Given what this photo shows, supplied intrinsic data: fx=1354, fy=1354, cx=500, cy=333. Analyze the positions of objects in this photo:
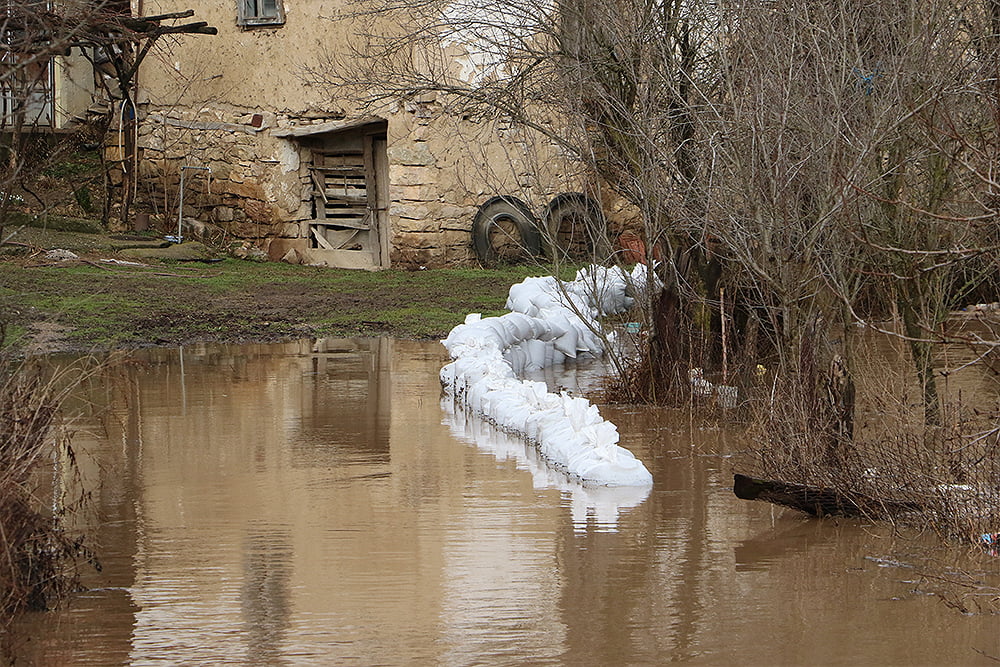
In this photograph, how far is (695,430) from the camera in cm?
912

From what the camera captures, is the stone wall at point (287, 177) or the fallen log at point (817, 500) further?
the stone wall at point (287, 177)

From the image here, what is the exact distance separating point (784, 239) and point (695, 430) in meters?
1.87

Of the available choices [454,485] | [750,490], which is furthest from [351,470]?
[750,490]

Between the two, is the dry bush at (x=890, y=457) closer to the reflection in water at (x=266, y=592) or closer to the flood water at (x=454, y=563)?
the flood water at (x=454, y=563)

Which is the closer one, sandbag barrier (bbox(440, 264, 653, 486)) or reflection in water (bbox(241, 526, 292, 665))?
reflection in water (bbox(241, 526, 292, 665))

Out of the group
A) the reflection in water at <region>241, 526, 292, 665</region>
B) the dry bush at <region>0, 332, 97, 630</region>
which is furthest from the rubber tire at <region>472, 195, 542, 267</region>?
the dry bush at <region>0, 332, 97, 630</region>

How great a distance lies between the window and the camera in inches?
809

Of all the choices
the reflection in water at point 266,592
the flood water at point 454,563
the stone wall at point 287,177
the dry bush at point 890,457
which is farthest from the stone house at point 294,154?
the reflection in water at point 266,592

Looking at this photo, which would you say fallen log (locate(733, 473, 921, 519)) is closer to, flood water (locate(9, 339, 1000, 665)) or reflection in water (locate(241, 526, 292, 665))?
flood water (locate(9, 339, 1000, 665))

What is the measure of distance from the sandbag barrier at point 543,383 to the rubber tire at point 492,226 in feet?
15.4

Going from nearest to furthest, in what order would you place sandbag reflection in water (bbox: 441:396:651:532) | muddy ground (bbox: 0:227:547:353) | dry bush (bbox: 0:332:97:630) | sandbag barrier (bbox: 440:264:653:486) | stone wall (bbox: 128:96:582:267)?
dry bush (bbox: 0:332:97:630)
sandbag reflection in water (bbox: 441:396:651:532)
sandbag barrier (bbox: 440:264:653:486)
muddy ground (bbox: 0:227:547:353)
stone wall (bbox: 128:96:582:267)

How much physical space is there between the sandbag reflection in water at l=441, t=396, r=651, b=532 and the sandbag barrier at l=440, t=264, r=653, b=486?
73 mm

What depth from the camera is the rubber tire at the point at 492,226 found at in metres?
19.7

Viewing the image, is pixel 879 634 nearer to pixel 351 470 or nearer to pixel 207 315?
pixel 351 470
